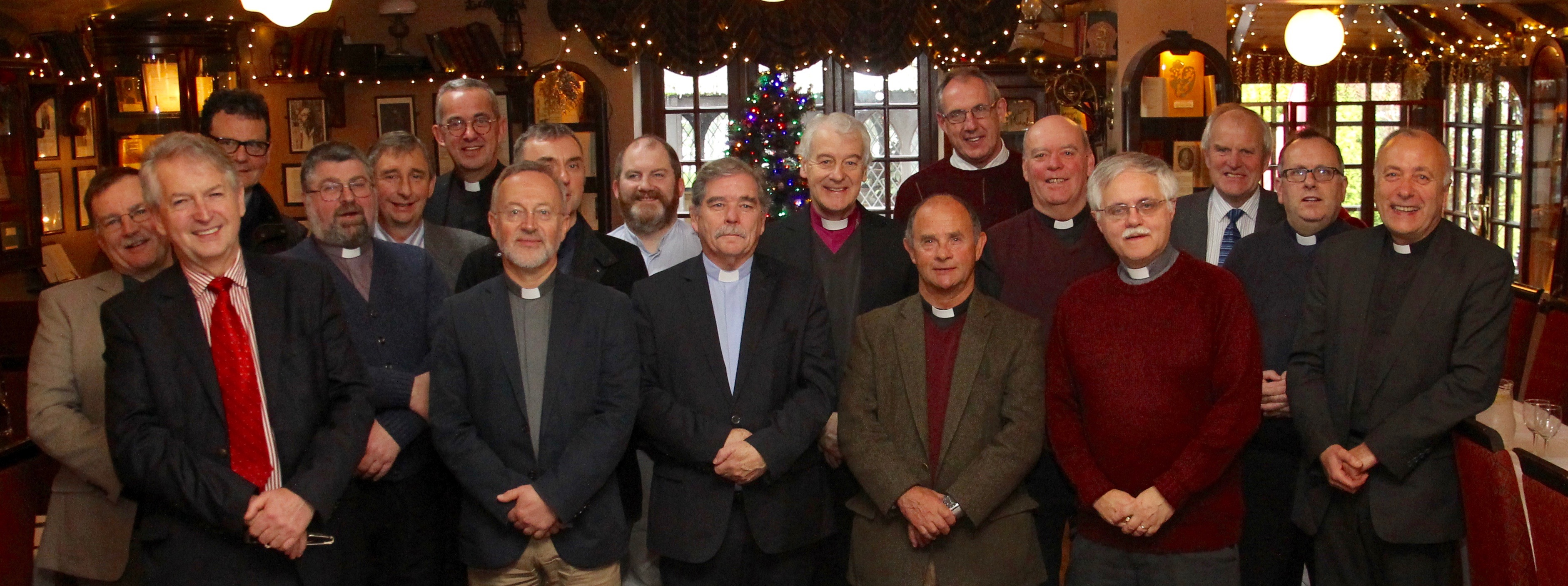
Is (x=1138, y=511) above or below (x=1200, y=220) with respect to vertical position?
below

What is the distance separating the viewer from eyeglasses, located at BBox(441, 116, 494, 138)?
417 cm

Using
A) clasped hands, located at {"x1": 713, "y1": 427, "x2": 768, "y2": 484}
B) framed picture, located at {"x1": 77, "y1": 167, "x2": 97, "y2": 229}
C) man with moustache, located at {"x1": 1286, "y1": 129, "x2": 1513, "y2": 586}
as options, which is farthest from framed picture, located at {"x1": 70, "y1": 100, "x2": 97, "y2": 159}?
man with moustache, located at {"x1": 1286, "y1": 129, "x2": 1513, "y2": 586}

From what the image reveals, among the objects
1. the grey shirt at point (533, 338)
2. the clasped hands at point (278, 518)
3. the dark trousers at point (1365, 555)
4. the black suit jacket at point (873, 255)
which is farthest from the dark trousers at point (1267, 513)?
the clasped hands at point (278, 518)

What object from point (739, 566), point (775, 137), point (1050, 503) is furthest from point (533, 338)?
point (775, 137)

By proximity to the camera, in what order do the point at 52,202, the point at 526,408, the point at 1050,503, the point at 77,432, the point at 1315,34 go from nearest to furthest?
the point at 77,432
the point at 526,408
the point at 1050,503
the point at 52,202
the point at 1315,34

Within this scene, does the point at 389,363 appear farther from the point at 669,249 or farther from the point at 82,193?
the point at 82,193

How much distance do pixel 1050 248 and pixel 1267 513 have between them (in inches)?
37.5

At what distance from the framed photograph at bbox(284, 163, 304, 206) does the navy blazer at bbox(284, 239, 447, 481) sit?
17.3 ft

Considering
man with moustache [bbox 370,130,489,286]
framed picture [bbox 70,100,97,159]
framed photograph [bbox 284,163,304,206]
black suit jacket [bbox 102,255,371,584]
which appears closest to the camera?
black suit jacket [bbox 102,255,371,584]

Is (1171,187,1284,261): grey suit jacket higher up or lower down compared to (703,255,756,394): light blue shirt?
higher up

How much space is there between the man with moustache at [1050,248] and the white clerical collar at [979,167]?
1.80ft

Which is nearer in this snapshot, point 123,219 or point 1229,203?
point 123,219

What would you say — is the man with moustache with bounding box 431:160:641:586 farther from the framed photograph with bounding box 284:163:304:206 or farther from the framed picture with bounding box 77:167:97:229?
the framed photograph with bounding box 284:163:304:206

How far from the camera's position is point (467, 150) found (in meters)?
4.21
